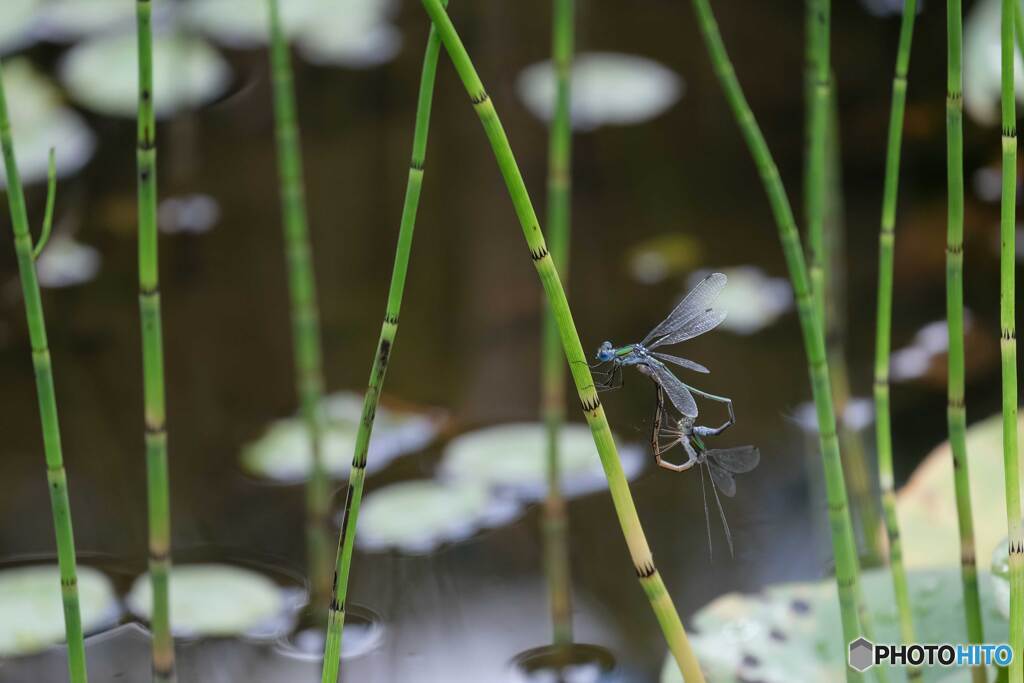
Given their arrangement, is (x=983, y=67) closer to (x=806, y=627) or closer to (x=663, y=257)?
(x=663, y=257)

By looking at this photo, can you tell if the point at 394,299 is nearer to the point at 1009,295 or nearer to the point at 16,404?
the point at 1009,295

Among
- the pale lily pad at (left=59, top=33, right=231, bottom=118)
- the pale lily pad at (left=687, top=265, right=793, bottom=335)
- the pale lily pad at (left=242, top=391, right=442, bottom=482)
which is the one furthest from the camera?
the pale lily pad at (left=59, top=33, right=231, bottom=118)

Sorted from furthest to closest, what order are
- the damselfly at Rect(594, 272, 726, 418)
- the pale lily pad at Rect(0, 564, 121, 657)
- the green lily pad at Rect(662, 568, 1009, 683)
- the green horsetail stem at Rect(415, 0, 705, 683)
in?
the pale lily pad at Rect(0, 564, 121, 657)
the green lily pad at Rect(662, 568, 1009, 683)
the damselfly at Rect(594, 272, 726, 418)
the green horsetail stem at Rect(415, 0, 705, 683)

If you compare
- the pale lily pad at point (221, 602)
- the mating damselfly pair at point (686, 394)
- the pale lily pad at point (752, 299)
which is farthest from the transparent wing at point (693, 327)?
the pale lily pad at point (752, 299)

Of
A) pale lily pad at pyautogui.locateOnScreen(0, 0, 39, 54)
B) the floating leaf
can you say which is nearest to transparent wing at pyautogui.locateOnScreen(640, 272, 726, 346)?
the floating leaf

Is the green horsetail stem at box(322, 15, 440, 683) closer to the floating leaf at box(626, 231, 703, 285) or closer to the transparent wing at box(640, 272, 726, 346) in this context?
the transparent wing at box(640, 272, 726, 346)

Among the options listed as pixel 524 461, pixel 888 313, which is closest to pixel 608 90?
pixel 524 461
